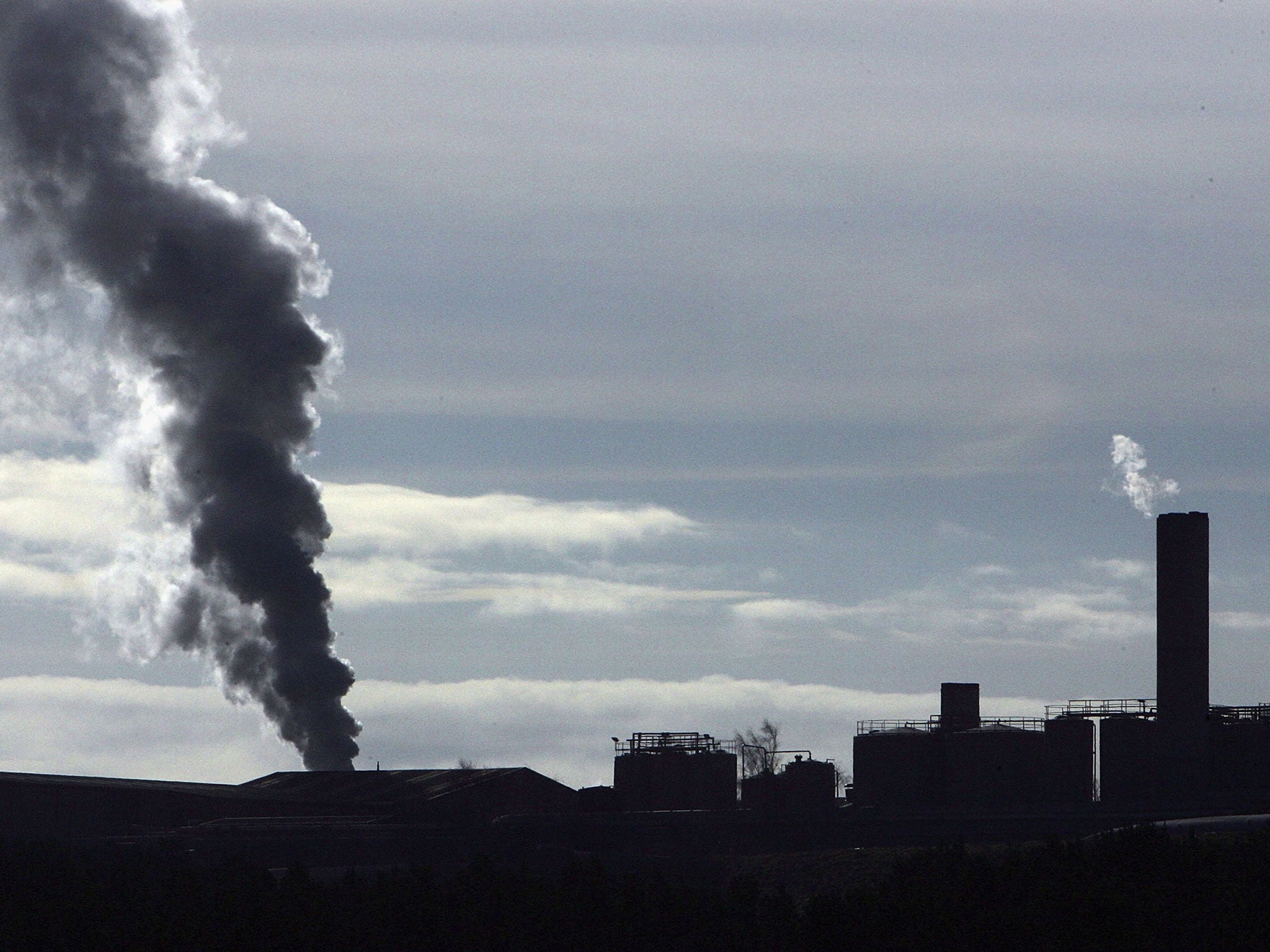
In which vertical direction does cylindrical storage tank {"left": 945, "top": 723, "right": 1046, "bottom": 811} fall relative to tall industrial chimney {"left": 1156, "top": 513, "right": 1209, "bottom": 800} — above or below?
below

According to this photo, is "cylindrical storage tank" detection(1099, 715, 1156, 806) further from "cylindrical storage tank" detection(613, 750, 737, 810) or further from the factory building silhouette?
"cylindrical storage tank" detection(613, 750, 737, 810)

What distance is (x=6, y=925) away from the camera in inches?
1998

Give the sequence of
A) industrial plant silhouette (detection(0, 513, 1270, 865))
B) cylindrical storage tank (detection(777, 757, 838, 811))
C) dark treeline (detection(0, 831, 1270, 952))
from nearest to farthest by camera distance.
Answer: dark treeline (detection(0, 831, 1270, 952)), industrial plant silhouette (detection(0, 513, 1270, 865)), cylindrical storage tank (detection(777, 757, 838, 811))

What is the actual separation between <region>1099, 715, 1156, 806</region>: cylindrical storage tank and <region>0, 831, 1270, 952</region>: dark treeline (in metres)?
22.0

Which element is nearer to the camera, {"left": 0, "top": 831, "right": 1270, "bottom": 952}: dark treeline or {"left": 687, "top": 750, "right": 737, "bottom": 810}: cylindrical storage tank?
{"left": 0, "top": 831, "right": 1270, "bottom": 952}: dark treeline

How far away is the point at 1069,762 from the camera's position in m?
78.5

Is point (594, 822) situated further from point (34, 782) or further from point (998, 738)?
point (34, 782)

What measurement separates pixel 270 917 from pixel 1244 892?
81.0 feet

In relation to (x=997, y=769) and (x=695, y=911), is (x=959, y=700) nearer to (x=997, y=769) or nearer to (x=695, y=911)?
(x=997, y=769)

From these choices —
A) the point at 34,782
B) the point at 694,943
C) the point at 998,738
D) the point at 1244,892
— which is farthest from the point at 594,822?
the point at 1244,892

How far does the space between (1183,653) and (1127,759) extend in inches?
198

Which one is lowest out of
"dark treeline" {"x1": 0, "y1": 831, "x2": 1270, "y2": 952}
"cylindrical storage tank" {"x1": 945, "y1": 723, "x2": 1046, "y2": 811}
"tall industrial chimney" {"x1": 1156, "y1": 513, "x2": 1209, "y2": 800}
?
"dark treeline" {"x1": 0, "y1": 831, "x2": 1270, "y2": 952}

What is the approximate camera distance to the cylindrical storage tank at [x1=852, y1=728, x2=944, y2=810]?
3130 inches

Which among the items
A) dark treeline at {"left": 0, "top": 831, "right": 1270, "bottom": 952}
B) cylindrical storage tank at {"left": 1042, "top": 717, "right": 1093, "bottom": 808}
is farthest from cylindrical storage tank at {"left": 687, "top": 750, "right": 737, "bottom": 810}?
dark treeline at {"left": 0, "top": 831, "right": 1270, "bottom": 952}
